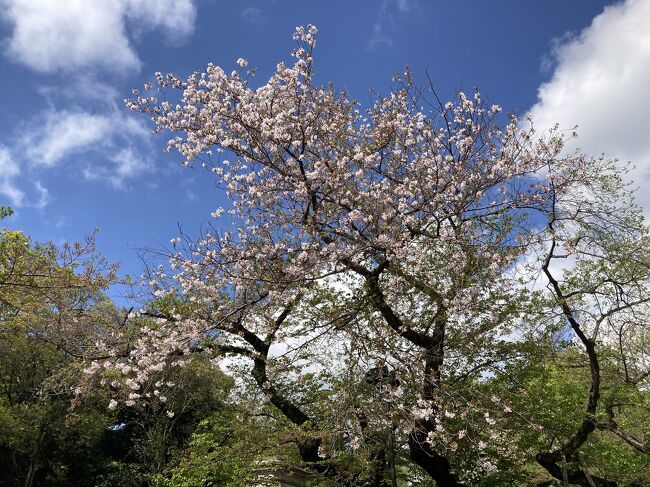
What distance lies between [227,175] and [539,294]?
6342 mm

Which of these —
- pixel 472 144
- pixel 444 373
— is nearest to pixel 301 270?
pixel 472 144

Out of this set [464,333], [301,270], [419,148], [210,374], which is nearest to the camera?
[301,270]

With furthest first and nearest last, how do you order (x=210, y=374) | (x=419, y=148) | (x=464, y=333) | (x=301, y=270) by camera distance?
1. (x=210, y=374)
2. (x=464, y=333)
3. (x=419, y=148)
4. (x=301, y=270)

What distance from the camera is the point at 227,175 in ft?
27.9

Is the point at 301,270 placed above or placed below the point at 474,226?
below

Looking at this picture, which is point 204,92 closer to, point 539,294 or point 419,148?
point 419,148

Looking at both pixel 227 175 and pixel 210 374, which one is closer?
pixel 227 175

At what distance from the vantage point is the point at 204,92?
28.3ft

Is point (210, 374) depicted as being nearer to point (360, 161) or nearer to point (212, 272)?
point (212, 272)

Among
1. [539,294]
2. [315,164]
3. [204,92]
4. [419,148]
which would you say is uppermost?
[204,92]

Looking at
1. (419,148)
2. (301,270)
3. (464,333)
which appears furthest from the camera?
(464,333)

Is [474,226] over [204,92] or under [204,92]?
under

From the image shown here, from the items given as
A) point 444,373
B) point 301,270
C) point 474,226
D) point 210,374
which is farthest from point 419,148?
point 210,374

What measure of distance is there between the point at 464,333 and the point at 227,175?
508cm
